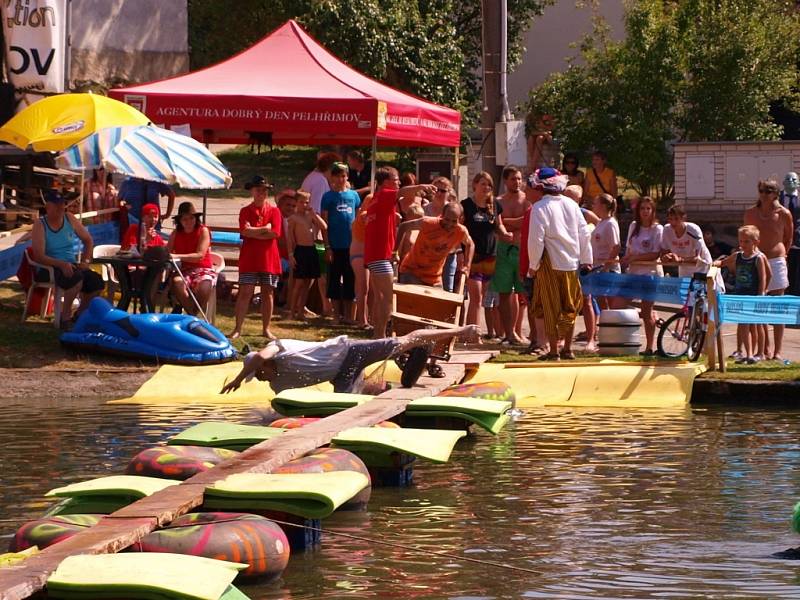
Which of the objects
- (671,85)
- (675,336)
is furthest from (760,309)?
(671,85)

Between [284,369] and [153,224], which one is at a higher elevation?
[153,224]

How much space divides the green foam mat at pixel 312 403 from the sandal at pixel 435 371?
4.90 feet

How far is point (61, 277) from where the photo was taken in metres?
16.8

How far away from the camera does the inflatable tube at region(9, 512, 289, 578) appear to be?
25.1 feet

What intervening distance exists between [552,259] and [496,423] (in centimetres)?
363

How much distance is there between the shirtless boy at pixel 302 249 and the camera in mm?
18750

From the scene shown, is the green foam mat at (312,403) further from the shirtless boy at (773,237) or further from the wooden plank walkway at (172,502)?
the shirtless boy at (773,237)

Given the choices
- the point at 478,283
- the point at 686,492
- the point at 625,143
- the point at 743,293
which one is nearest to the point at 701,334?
the point at 743,293

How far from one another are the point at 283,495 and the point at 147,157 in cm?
955

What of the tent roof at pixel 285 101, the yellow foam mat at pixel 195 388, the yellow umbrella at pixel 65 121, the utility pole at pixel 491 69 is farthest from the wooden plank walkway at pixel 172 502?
the utility pole at pixel 491 69

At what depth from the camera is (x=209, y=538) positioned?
25.3 ft

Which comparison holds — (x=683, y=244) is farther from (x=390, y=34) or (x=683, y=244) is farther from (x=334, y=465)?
(x=390, y=34)

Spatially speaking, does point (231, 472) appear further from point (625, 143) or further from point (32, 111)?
point (625, 143)

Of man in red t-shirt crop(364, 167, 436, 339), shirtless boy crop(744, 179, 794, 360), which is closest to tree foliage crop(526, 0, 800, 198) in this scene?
shirtless boy crop(744, 179, 794, 360)
